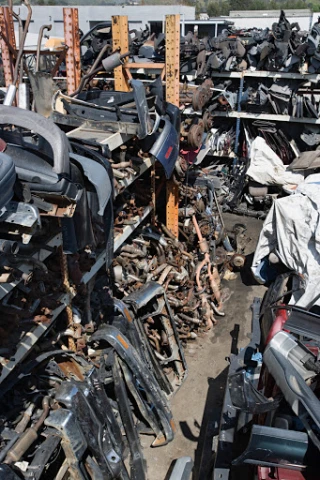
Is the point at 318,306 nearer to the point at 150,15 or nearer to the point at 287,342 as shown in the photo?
the point at 287,342

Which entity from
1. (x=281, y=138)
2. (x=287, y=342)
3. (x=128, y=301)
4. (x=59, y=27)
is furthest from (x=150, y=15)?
(x=287, y=342)

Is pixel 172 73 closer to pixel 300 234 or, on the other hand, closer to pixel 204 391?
pixel 300 234

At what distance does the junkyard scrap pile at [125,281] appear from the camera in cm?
276

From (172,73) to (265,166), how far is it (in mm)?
4590

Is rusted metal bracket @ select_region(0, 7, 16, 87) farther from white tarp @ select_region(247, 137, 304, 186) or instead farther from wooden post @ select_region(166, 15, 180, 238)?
white tarp @ select_region(247, 137, 304, 186)

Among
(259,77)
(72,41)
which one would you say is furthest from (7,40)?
(259,77)

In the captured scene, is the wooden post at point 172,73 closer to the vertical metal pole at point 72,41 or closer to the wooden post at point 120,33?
the wooden post at point 120,33

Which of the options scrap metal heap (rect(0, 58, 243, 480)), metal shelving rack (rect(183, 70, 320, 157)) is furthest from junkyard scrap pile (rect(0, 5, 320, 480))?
metal shelving rack (rect(183, 70, 320, 157))

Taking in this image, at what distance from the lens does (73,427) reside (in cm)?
320

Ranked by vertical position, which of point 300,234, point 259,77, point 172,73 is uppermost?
point 172,73

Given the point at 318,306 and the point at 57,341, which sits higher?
the point at 57,341

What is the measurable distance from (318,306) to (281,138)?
5363 millimetres

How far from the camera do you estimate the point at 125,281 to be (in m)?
5.44

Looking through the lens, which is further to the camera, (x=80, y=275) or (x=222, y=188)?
(x=222, y=188)
